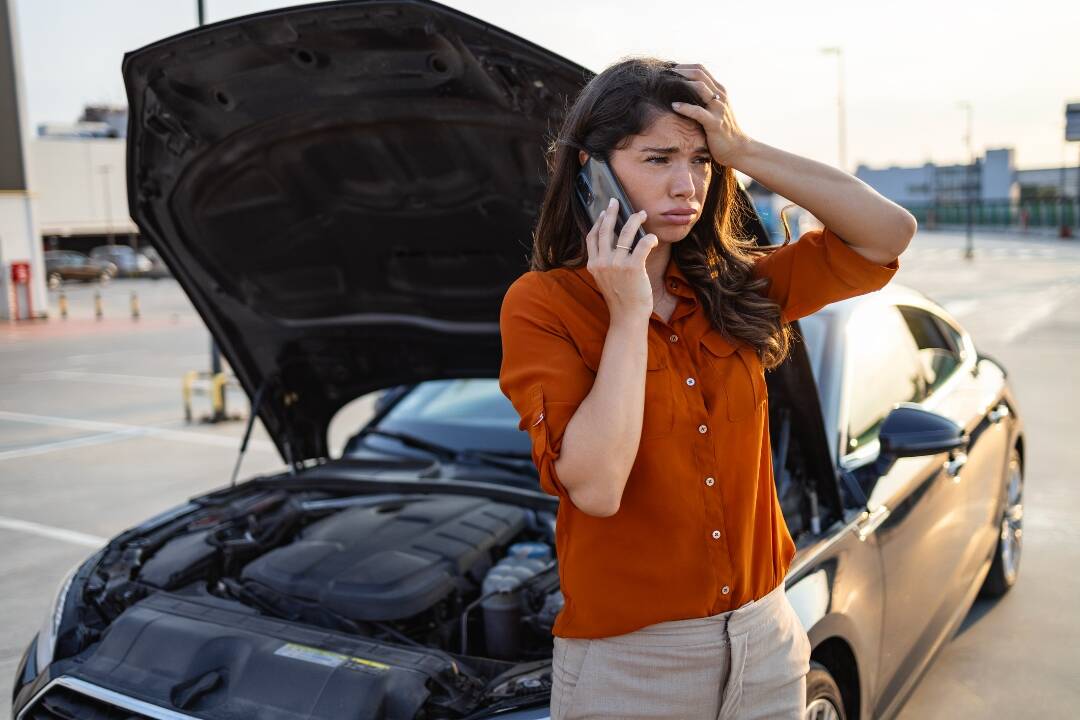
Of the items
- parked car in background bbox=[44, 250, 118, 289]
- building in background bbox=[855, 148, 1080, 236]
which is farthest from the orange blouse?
building in background bbox=[855, 148, 1080, 236]

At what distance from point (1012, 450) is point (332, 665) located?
3399 millimetres

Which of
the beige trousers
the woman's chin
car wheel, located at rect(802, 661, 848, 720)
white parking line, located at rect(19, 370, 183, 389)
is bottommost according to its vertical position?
white parking line, located at rect(19, 370, 183, 389)

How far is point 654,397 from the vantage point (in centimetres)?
165

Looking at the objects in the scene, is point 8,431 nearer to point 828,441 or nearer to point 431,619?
point 431,619

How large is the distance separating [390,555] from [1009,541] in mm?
3073

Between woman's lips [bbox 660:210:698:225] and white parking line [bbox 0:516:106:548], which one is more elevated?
woman's lips [bbox 660:210:698:225]

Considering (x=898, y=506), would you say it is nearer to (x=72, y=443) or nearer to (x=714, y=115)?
(x=714, y=115)

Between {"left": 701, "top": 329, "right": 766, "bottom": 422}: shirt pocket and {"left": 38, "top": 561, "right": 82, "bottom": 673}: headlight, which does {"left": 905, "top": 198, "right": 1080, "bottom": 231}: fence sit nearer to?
{"left": 38, "top": 561, "right": 82, "bottom": 673}: headlight

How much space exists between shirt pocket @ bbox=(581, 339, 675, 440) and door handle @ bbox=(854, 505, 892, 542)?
1.43 meters

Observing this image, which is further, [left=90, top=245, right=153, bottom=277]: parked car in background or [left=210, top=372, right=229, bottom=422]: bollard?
[left=90, top=245, right=153, bottom=277]: parked car in background

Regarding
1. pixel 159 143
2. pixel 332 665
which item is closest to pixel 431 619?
pixel 332 665

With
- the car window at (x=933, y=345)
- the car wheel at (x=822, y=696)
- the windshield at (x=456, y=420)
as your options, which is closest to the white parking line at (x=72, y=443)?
the windshield at (x=456, y=420)

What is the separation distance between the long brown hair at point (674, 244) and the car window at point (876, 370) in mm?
1280

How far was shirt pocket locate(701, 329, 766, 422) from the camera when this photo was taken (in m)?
1.74
